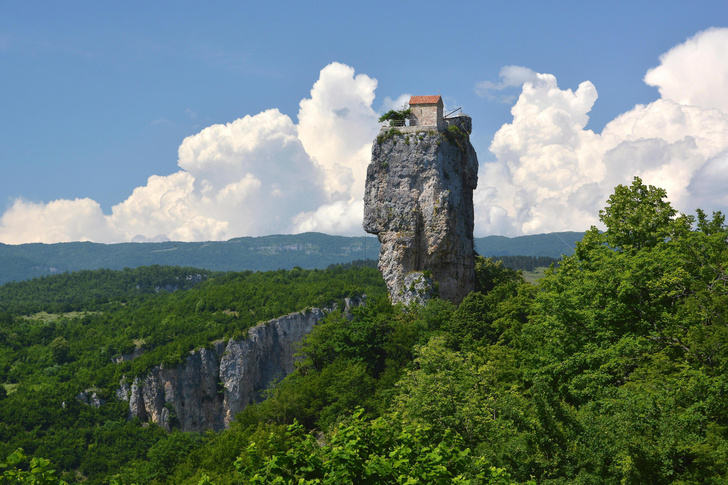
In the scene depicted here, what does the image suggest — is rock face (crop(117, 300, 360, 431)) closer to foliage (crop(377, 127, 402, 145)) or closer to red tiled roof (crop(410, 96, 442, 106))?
foliage (crop(377, 127, 402, 145))

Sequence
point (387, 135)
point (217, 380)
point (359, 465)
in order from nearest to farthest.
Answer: point (359, 465), point (387, 135), point (217, 380)

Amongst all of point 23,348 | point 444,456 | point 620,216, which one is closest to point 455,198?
point 620,216

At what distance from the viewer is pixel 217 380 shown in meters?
114

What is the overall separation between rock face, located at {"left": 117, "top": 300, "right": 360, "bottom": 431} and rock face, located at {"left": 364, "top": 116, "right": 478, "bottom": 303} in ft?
168

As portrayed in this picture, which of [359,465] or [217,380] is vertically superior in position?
[359,465]

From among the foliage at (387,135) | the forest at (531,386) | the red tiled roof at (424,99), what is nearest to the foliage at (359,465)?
the forest at (531,386)

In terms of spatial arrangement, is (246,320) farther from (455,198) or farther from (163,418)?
(455,198)

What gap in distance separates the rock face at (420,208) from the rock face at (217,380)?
5107 centimetres

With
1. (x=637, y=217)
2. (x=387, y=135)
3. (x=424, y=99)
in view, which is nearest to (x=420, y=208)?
(x=387, y=135)

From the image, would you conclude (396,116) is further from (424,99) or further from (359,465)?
(359,465)

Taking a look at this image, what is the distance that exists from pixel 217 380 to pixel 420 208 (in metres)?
71.1

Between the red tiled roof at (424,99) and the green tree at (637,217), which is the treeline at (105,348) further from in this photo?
the green tree at (637,217)

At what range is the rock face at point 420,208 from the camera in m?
A: 59.2

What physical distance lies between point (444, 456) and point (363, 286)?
11909cm
